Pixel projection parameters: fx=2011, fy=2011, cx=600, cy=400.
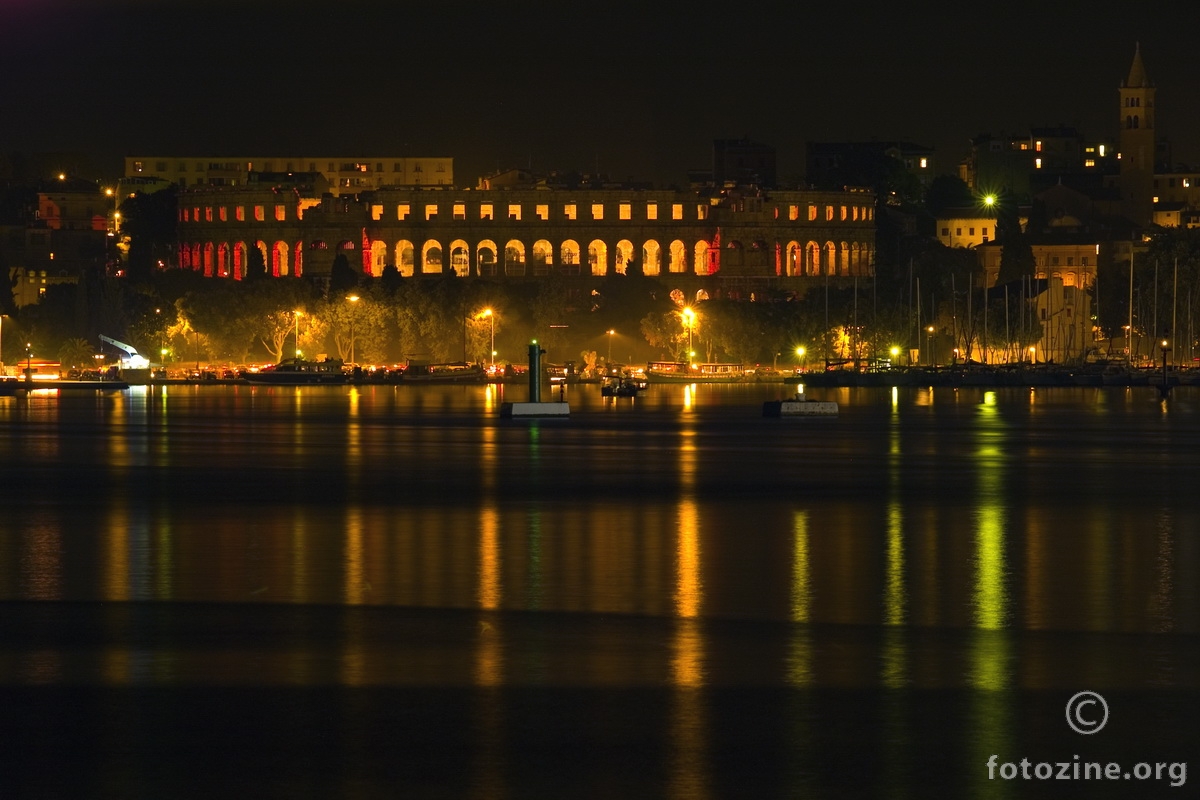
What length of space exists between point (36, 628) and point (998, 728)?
8422mm

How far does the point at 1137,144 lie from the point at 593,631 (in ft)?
601

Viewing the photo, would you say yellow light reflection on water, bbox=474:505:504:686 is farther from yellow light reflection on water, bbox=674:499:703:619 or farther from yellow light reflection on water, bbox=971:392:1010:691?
yellow light reflection on water, bbox=971:392:1010:691

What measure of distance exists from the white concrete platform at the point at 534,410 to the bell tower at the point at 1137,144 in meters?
131

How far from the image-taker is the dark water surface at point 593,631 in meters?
12.1

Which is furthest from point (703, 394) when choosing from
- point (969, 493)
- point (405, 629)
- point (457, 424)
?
point (405, 629)

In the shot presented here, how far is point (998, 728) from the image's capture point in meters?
13.0

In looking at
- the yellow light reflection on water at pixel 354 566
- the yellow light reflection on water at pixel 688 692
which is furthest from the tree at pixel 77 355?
the yellow light reflection on water at pixel 688 692

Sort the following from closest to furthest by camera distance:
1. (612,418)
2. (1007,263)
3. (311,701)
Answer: (311,701) → (612,418) → (1007,263)

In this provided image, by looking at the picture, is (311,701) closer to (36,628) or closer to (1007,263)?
(36,628)

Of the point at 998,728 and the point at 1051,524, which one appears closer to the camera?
the point at 998,728

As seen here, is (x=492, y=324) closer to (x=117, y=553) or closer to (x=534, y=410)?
(x=534, y=410)

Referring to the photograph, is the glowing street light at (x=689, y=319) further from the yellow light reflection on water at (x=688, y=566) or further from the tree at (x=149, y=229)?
the yellow light reflection on water at (x=688, y=566)

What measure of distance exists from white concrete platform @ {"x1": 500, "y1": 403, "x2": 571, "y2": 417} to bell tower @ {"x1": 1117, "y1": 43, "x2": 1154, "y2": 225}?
131232mm

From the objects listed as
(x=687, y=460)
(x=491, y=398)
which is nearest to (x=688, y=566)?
(x=687, y=460)
